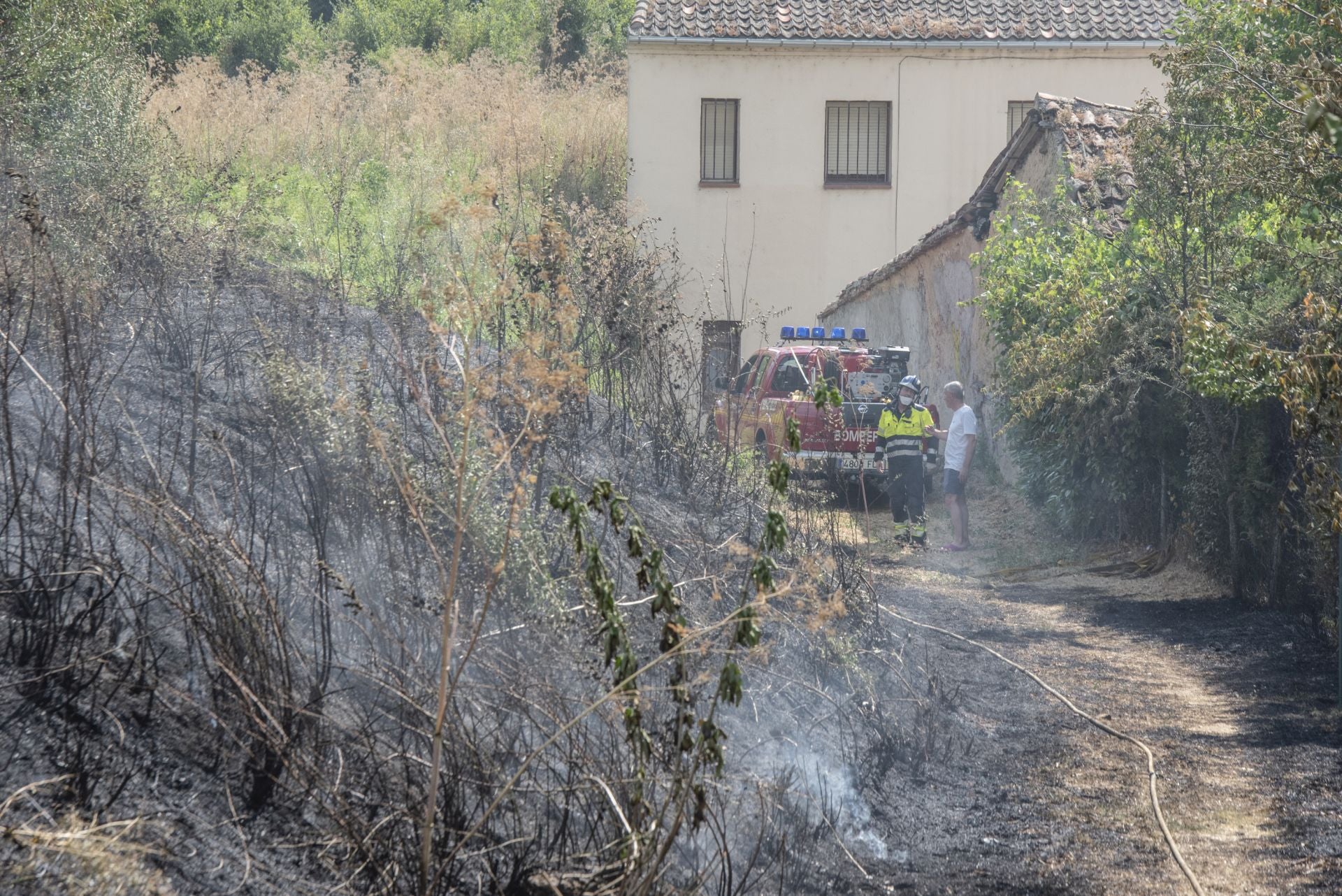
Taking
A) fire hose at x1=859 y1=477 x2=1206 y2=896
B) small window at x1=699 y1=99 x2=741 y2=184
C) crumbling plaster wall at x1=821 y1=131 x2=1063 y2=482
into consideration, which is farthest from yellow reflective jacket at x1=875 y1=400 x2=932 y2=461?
small window at x1=699 y1=99 x2=741 y2=184

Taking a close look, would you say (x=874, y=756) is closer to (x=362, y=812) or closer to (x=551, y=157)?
(x=362, y=812)

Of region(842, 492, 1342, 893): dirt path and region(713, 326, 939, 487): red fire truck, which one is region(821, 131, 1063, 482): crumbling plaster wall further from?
region(842, 492, 1342, 893): dirt path

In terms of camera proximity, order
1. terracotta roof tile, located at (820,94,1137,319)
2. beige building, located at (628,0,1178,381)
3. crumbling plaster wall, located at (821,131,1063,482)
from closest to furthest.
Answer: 1. terracotta roof tile, located at (820,94,1137,319)
2. crumbling plaster wall, located at (821,131,1063,482)
3. beige building, located at (628,0,1178,381)

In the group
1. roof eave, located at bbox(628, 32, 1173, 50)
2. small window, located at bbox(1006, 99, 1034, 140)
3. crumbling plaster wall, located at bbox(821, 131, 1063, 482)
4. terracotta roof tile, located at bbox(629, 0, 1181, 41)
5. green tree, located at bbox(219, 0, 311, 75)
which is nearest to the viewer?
crumbling plaster wall, located at bbox(821, 131, 1063, 482)

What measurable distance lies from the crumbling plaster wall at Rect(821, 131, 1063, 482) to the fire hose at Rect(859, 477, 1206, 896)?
540 cm

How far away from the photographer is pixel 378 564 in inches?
215

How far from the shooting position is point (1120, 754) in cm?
614

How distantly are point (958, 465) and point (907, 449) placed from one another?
0.54 m

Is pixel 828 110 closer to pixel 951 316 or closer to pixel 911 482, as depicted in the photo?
pixel 951 316

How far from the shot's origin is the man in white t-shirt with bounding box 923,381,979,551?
42.2ft

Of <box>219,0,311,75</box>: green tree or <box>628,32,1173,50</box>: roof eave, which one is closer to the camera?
<box>628,32,1173,50</box>: roof eave

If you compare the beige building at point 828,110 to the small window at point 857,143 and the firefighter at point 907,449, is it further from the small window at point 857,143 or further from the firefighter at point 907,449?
the firefighter at point 907,449

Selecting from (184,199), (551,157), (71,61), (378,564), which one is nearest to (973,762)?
(378,564)

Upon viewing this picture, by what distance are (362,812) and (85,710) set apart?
34.8 inches
